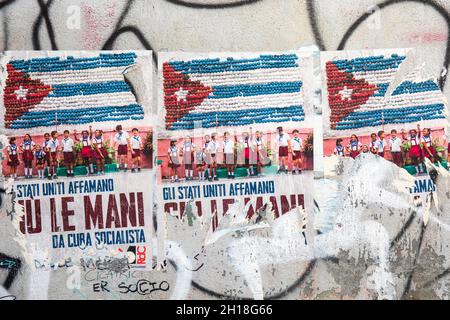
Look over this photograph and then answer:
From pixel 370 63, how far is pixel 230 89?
1153mm

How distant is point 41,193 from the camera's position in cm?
590

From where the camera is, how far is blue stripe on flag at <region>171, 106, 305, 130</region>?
5957mm

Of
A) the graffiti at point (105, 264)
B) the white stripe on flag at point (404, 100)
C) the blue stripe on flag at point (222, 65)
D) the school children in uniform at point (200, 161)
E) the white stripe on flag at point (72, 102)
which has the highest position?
the blue stripe on flag at point (222, 65)

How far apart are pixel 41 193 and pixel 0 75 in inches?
38.9

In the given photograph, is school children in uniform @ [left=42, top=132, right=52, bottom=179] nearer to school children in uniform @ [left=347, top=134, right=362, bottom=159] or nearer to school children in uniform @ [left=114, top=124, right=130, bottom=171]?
school children in uniform @ [left=114, top=124, right=130, bottom=171]

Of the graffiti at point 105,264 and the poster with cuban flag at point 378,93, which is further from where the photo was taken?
the poster with cuban flag at point 378,93

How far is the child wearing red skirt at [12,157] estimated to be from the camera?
5.88m

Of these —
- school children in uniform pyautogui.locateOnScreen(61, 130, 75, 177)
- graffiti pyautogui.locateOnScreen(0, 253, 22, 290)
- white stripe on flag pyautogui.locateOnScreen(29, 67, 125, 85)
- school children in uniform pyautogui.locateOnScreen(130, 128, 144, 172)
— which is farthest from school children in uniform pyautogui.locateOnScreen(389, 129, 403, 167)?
graffiti pyautogui.locateOnScreen(0, 253, 22, 290)

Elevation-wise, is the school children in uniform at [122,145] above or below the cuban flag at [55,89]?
below

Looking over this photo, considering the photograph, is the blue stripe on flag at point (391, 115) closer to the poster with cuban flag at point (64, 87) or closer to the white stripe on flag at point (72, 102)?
the poster with cuban flag at point (64, 87)

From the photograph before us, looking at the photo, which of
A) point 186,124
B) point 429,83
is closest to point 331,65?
point 429,83

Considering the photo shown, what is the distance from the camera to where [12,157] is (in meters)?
5.89

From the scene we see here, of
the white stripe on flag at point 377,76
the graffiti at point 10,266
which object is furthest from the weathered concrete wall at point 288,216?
the white stripe on flag at point 377,76
